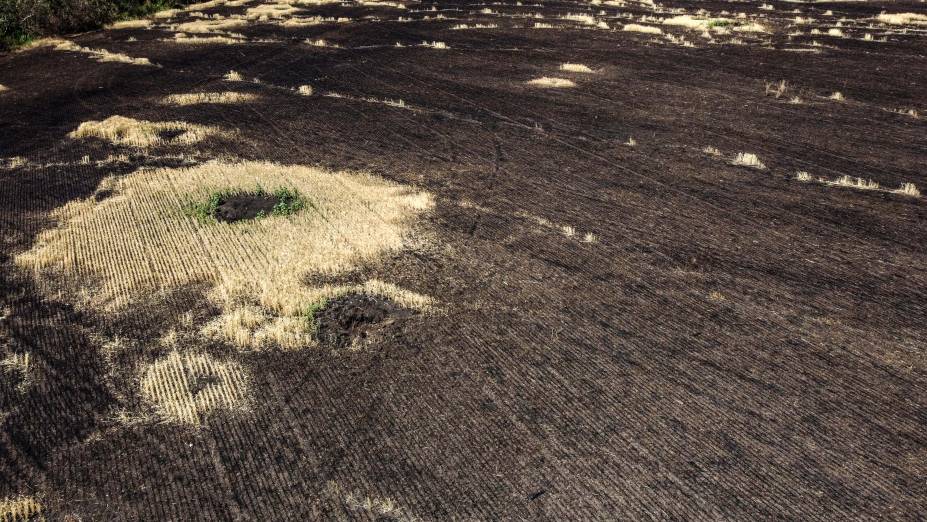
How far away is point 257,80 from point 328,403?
73.6ft

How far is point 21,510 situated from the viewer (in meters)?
8.47

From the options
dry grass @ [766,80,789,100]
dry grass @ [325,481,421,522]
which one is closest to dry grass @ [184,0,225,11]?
dry grass @ [766,80,789,100]

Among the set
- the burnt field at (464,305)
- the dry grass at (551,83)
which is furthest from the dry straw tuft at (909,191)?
the dry grass at (551,83)

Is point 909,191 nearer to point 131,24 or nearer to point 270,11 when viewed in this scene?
point 270,11

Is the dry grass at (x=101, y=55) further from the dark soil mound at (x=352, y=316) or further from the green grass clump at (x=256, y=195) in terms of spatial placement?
the dark soil mound at (x=352, y=316)

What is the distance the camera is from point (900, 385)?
1044cm

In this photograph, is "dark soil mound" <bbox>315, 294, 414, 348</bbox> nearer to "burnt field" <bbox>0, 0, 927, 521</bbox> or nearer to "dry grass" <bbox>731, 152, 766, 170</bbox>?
"burnt field" <bbox>0, 0, 927, 521</bbox>

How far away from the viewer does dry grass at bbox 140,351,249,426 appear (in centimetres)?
1012

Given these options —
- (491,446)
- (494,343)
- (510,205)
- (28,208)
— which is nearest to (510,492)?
(491,446)

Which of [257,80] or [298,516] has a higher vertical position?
[257,80]

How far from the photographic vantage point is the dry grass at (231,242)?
13000mm

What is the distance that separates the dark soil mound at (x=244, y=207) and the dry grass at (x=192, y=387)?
5.64 metres

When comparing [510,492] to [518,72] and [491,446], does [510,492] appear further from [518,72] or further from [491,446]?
[518,72]

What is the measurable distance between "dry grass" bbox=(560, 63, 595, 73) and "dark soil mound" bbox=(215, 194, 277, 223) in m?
17.6
